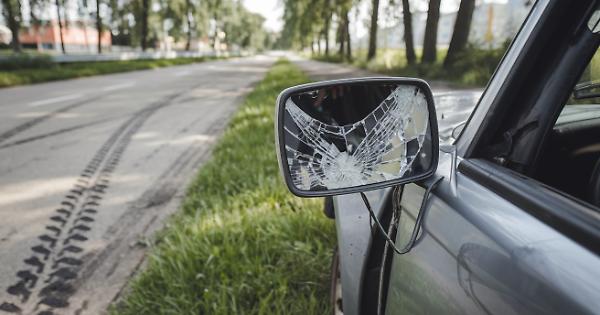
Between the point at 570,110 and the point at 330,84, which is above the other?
the point at 330,84

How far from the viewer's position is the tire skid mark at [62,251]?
7.49 feet

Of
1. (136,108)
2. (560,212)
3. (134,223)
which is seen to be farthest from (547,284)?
(136,108)

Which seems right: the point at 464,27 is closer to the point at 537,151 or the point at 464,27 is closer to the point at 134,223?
the point at 537,151

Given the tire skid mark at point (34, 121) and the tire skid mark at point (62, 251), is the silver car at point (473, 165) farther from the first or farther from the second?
the tire skid mark at point (34, 121)

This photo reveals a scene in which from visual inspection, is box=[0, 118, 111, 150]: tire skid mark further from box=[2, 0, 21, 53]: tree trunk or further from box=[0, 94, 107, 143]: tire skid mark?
box=[2, 0, 21, 53]: tree trunk

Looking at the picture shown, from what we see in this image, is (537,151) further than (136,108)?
No

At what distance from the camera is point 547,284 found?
0.62 metres

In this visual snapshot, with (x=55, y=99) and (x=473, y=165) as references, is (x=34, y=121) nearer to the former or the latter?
(x=55, y=99)

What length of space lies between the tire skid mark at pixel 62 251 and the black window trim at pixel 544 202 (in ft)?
7.64

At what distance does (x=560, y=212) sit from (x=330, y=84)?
1.75 feet

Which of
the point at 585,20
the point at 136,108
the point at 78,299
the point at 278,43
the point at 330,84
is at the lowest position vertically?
the point at 78,299

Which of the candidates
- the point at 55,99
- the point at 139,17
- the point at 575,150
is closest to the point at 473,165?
the point at 575,150

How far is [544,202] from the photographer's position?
752 millimetres

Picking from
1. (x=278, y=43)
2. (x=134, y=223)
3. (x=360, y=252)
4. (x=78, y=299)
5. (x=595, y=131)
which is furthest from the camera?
(x=278, y=43)
